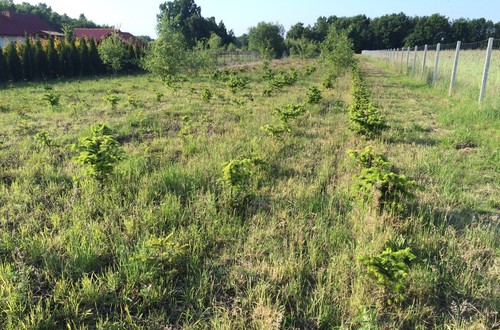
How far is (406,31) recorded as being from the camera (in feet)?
260

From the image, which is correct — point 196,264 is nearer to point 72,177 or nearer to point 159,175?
point 159,175

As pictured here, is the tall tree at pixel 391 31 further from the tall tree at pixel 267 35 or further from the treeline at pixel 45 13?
the treeline at pixel 45 13

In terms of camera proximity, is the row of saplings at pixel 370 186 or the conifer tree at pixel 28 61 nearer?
the row of saplings at pixel 370 186

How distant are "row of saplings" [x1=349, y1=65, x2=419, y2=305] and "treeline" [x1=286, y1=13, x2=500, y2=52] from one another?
7234 cm

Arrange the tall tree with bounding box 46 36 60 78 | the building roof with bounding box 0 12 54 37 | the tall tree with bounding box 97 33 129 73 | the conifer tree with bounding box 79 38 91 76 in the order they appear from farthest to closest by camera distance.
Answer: the building roof with bounding box 0 12 54 37 → the conifer tree with bounding box 79 38 91 76 → the tall tree with bounding box 97 33 129 73 → the tall tree with bounding box 46 36 60 78

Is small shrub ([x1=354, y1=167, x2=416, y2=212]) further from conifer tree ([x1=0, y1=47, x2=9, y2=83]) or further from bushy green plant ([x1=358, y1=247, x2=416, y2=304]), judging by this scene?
conifer tree ([x1=0, y1=47, x2=9, y2=83])

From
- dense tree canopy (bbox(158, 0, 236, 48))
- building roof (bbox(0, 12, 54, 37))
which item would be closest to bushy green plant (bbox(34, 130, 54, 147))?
building roof (bbox(0, 12, 54, 37))

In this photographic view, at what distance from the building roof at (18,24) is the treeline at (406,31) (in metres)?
46.0

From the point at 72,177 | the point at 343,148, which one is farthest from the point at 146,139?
the point at 343,148

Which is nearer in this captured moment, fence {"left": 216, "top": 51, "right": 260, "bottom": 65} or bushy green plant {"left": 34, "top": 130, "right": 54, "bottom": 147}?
bushy green plant {"left": 34, "top": 130, "right": 54, "bottom": 147}

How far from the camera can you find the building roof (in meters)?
39.7

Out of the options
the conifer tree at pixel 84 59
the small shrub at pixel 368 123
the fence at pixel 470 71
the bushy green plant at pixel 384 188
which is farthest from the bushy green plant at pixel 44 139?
the conifer tree at pixel 84 59

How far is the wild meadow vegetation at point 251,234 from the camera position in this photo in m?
2.38

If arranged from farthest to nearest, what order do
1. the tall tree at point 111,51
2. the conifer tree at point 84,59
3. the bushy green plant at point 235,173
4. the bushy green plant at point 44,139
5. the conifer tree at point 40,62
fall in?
1. the conifer tree at point 84,59
2. the tall tree at point 111,51
3. the conifer tree at point 40,62
4. the bushy green plant at point 44,139
5. the bushy green plant at point 235,173
